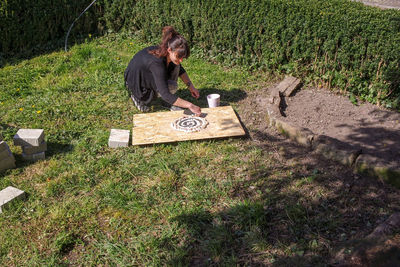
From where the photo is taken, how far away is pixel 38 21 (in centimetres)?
809

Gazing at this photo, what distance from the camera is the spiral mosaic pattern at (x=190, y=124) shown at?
4.87 m

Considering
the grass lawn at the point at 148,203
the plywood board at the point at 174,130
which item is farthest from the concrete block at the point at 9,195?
the plywood board at the point at 174,130

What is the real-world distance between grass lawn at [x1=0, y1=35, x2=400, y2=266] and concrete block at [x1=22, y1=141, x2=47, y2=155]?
0.14 m

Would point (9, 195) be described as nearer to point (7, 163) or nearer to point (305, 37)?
point (7, 163)

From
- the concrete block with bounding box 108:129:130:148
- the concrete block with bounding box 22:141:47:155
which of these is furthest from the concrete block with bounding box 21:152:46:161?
the concrete block with bounding box 108:129:130:148

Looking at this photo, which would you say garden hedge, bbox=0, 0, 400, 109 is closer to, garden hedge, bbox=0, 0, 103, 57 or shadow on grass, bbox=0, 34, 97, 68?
garden hedge, bbox=0, 0, 103, 57

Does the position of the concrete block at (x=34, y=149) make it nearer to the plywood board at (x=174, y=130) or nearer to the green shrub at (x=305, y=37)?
the plywood board at (x=174, y=130)

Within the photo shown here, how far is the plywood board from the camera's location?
4.73 meters

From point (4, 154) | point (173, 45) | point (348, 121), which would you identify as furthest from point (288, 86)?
point (4, 154)

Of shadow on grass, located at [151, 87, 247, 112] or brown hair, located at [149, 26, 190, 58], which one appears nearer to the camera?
brown hair, located at [149, 26, 190, 58]

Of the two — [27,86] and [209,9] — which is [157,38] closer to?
[209,9]

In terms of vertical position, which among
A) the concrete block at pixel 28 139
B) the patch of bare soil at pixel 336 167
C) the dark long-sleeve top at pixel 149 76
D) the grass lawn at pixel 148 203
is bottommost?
the grass lawn at pixel 148 203

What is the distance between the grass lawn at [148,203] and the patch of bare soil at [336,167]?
0.14ft

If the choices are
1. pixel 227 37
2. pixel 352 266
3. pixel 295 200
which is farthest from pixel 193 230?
pixel 227 37
